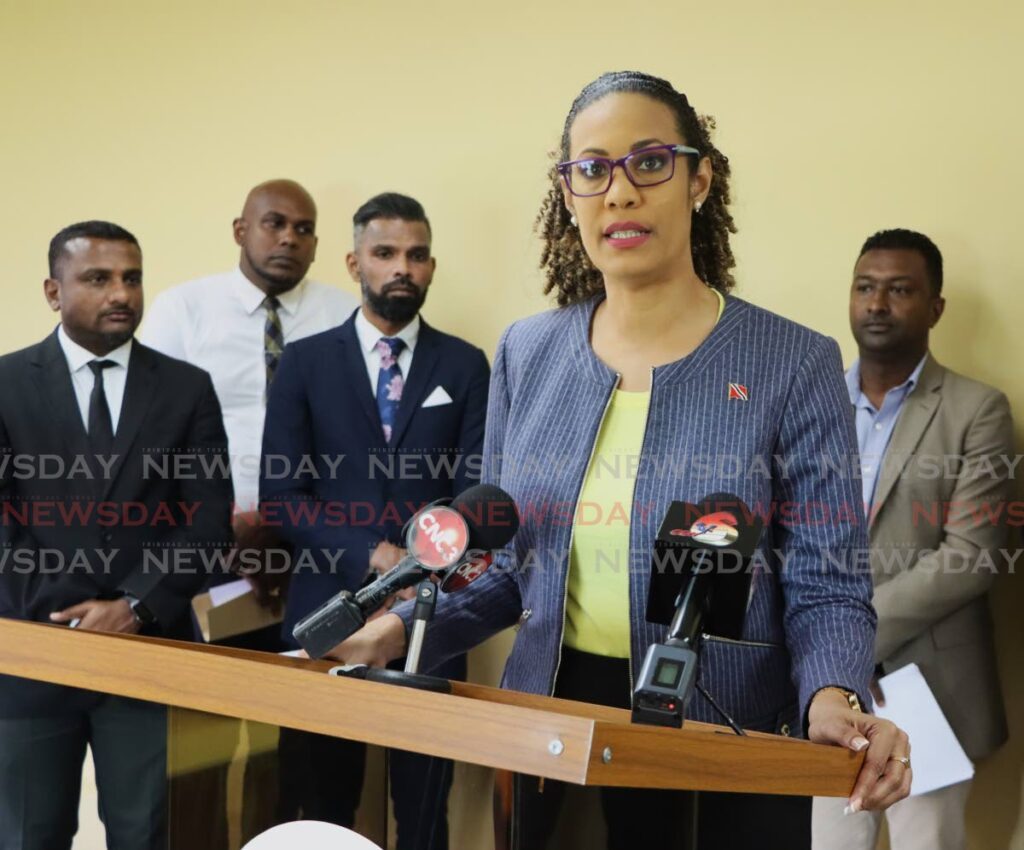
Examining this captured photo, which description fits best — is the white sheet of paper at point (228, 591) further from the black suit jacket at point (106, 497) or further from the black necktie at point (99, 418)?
the black necktie at point (99, 418)

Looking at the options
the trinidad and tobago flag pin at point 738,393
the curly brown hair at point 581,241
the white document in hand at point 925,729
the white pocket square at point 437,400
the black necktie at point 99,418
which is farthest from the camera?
the white pocket square at point 437,400

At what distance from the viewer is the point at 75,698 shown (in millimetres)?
1873

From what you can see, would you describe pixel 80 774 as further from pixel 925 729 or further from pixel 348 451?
pixel 925 729

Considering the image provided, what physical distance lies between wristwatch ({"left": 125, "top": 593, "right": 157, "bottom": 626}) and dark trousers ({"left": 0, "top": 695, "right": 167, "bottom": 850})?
187 cm

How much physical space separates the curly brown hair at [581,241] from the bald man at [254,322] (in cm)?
256

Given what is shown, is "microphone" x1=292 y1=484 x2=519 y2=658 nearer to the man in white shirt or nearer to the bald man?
the bald man

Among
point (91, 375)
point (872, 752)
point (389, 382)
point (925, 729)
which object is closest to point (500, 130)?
point (389, 382)

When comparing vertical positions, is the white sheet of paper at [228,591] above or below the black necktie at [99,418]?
below

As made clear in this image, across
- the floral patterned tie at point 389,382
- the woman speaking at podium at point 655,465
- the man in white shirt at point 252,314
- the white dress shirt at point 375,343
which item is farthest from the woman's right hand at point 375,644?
the man in white shirt at point 252,314

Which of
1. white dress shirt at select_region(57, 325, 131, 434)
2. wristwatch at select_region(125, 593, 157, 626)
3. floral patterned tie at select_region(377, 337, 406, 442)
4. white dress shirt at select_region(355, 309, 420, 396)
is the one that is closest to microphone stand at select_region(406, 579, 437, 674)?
wristwatch at select_region(125, 593, 157, 626)

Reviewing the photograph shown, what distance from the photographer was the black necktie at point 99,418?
158 inches

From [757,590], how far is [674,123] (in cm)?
73

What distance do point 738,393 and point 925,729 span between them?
2088mm

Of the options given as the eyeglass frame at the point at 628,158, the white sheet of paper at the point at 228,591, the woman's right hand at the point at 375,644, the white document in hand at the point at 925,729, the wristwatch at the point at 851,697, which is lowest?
the white document in hand at the point at 925,729
